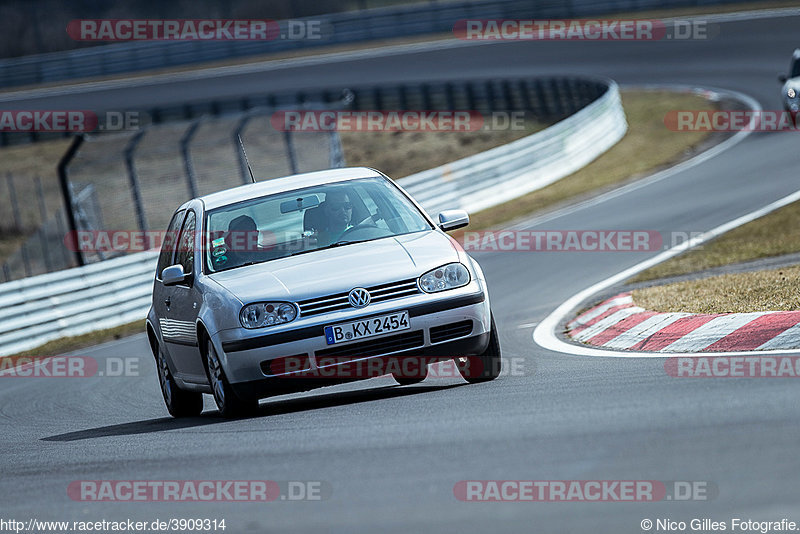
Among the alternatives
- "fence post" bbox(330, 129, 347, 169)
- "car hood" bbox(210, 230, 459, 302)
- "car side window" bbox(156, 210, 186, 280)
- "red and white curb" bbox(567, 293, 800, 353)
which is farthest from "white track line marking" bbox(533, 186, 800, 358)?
"fence post" bbox(330, 129, 347, 169)

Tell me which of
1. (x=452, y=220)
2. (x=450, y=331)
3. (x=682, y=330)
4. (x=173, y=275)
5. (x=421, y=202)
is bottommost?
(x=421, y=202)

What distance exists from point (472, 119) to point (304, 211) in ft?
97.4

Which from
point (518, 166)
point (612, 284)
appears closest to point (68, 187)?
point (518, 166)

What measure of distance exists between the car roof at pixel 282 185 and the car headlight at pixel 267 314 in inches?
55.2

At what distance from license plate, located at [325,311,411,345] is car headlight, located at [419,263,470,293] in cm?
25

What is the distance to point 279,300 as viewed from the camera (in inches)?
292

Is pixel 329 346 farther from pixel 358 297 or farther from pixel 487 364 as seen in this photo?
pixel 487 364

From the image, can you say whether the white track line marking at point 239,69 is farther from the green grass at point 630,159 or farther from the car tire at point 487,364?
the car tire at point 487,364

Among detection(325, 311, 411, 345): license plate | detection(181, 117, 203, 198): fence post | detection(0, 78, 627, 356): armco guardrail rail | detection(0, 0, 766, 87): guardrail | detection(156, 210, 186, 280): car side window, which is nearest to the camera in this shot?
detection(325, 311, 411, 345): license plate

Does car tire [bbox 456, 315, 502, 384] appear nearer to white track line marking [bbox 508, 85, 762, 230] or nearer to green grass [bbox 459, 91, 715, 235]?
white track line marking [bbox 508, 85, 762, 230]

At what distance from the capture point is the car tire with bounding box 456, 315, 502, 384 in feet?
26.1

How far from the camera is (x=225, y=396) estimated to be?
305 inches

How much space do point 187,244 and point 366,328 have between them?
2014mm

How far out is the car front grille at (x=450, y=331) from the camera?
7582mm
